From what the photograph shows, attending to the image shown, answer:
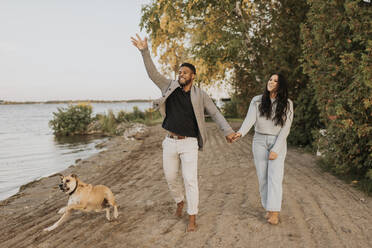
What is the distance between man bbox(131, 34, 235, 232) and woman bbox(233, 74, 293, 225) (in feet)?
2.28

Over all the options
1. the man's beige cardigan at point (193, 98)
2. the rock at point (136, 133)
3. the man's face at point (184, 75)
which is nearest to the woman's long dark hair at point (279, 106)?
the man's beige cardigan at point (193, 98)

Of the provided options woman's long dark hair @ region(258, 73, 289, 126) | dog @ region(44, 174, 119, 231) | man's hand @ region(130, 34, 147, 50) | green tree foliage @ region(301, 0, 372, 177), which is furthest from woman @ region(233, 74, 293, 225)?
dog @ region(44, 174, 119, 231)

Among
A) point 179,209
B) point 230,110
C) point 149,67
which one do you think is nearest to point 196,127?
point 149,67

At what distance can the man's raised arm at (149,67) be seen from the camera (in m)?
4.04

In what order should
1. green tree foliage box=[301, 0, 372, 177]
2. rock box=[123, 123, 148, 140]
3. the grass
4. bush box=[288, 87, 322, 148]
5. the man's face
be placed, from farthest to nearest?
rock box=[123, 123, 148, 140] → bush box=[288, 87, 322, 148] → the grass → green tree foliage box=[301, 0, 372, 177] → the man's face

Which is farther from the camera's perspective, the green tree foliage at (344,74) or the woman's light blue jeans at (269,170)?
the green tree foliage at (344,74)

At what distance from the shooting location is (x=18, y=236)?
4.26 m

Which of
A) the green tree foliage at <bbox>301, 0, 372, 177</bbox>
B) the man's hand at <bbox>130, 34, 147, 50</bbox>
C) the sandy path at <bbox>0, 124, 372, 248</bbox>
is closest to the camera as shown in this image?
the sandy path at <bbox>0, 124, 372, 248</bbox>

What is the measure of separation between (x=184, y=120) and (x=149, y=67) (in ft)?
3.04

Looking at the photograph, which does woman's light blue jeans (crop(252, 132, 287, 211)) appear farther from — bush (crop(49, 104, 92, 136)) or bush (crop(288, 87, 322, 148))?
bush (crop(49, 104, 92, 136))

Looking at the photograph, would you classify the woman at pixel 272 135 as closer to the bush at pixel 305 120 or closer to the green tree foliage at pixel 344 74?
the green tree foliage at pixel 344 74

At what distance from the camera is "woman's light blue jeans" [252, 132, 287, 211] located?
157 inches

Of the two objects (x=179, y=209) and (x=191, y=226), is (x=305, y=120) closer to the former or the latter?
(x=179, y=209)

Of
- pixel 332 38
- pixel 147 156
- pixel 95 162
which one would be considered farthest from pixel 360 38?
pixel 95 162
